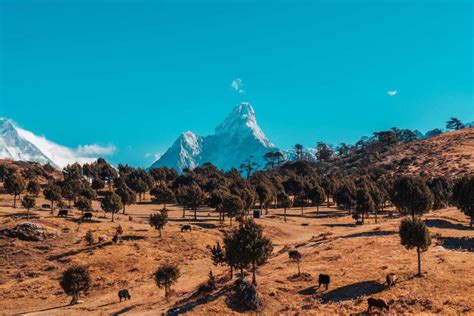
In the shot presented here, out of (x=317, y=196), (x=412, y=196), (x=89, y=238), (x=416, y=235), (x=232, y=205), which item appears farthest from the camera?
(x=317, y=196)

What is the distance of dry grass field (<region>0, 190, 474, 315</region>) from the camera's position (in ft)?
143

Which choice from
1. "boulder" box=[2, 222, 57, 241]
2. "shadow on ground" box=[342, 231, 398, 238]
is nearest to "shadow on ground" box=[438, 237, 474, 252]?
"shadow on ground" box=[342, 231, 398, 238]

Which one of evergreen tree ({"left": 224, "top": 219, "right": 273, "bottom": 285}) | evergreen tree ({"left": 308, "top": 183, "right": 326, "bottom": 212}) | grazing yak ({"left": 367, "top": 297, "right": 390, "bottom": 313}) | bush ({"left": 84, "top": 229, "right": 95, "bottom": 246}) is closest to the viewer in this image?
grazing yak ({"left": 367, "top": 297, "right": 390, "bottom": 313})

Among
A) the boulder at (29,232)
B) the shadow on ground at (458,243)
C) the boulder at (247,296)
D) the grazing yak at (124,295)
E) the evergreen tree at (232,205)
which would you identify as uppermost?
the evergreen tree at (232,205)

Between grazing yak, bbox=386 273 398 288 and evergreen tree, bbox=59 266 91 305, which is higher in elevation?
grazing yak, bbox=386 273 398 288

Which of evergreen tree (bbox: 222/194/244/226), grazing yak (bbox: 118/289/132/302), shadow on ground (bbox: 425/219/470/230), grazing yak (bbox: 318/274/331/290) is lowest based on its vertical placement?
grazing yak (bbox: 118/289/132/302)

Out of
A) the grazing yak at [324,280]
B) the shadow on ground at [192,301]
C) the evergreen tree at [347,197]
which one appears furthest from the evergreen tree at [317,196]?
the shadow on ground at [192,301]

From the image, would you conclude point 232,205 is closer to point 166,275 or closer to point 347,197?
point 347,197

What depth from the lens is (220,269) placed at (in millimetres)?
70812

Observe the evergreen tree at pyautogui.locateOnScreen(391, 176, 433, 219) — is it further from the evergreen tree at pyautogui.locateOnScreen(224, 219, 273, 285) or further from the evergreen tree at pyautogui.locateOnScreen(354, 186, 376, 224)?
the evergreen tree at pyautogui.locateOnScreen(224, 219, 273, 285)

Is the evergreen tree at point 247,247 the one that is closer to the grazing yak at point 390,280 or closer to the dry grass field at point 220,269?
the dry grass field at point 220,269

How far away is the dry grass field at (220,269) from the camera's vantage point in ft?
143

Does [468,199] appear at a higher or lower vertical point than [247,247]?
higher

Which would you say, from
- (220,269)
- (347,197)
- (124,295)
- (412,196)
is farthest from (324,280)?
(347,197)
